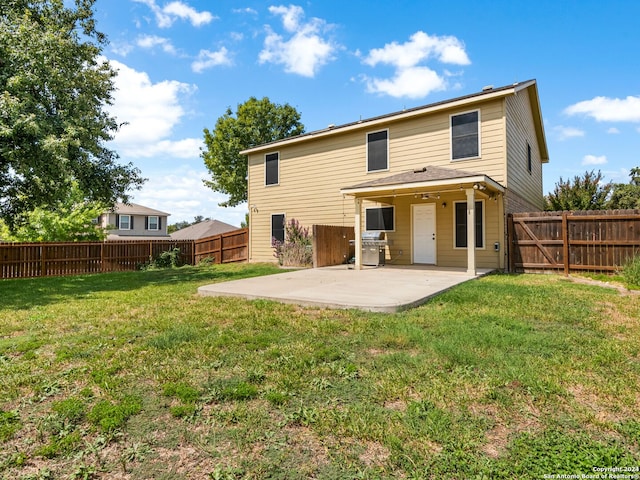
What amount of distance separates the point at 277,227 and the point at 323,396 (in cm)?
1282

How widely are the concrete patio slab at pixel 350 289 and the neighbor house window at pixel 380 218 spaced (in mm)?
3280

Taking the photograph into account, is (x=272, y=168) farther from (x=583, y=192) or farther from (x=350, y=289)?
(x=583, y=192)

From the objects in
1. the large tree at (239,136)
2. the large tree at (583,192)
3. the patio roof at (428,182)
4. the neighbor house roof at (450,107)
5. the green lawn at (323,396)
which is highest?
the large tree at (239,136)

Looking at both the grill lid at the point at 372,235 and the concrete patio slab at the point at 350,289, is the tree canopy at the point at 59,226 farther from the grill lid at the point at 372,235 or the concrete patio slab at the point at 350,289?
the grill lid at the point at 372,235

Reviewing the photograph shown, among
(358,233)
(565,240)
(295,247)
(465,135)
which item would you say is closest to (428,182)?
(358,233)

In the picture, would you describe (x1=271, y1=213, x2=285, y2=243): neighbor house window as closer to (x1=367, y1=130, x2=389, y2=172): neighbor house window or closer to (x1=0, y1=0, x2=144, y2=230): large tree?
(x1=367, y1=130, x2=389, y2=172): neighbor house window

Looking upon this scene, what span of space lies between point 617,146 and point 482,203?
15.5 metres

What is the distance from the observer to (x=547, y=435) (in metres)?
2.04

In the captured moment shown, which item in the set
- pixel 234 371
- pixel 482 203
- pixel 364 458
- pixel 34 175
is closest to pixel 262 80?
pixel 34 175

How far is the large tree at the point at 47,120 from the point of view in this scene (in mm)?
8352

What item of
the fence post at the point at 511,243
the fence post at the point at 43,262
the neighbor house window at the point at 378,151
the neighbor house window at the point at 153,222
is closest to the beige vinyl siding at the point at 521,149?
the fence post at the point at 511,243

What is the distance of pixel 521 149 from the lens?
1204 centimetres

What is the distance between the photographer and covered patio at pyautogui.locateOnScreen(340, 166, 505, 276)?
9.19m

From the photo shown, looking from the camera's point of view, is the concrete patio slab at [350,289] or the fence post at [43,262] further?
the fence post at [43,262]
